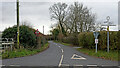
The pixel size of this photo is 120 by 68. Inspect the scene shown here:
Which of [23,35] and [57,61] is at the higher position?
[23,35]

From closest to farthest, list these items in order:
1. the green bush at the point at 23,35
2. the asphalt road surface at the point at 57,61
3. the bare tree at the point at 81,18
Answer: the asphalt road surface at the point at 57,61, the green bush at the point at 23,35, the bare tree at the point at 81,18

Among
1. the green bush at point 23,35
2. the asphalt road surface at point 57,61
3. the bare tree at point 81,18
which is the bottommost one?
the asphalt road surface at point 57,61

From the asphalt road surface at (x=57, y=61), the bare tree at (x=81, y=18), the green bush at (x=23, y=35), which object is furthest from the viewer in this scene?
the bare tree at (x=81, y=18)

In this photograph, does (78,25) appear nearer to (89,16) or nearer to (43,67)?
(89,16)

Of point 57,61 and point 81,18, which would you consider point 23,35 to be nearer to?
point 57,61

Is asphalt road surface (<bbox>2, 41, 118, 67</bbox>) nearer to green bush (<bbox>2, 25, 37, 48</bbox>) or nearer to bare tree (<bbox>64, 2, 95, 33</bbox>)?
green bush (<bbox>2, 25, 37, 48</bbox>)

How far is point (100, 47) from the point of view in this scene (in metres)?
15.7

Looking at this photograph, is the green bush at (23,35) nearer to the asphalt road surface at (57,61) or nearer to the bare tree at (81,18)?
the asphalt road surface at (57,61)

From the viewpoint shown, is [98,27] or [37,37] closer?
[37,37]

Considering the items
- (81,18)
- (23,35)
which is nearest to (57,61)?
(23,35)

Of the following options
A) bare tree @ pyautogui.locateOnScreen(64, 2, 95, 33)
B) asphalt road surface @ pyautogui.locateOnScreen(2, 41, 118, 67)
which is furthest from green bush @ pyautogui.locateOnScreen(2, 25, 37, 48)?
bare tree @ pyautogui.locateOnScreen(64, 2, 95, 33)

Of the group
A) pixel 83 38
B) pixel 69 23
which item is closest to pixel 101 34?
pixel 83 38

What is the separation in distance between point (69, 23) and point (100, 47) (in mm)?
21130

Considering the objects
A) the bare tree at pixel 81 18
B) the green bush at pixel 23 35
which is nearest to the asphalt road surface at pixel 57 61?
the green bush at pixel 23 35
